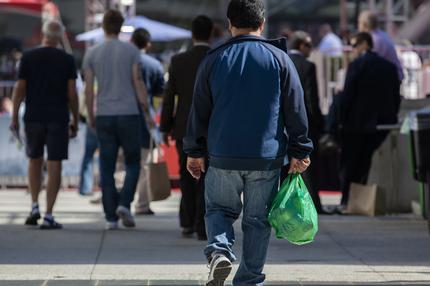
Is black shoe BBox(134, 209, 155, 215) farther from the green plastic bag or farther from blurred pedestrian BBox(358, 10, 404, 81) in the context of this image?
the green plastic bag

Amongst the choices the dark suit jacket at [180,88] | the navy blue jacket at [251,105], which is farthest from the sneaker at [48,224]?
the navy blue jacket at [251,105]

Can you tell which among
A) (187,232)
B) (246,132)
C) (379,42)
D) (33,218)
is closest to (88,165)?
(33,218)

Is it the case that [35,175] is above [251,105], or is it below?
below

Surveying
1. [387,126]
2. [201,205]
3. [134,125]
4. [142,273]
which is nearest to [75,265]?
[142,273]

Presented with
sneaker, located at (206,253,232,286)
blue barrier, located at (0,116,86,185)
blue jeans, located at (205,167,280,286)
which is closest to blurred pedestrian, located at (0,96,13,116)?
blue barrier, located at (0,116,86,185)

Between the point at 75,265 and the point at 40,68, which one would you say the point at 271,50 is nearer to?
the point at 75,265

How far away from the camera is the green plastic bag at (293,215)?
22.6 feet

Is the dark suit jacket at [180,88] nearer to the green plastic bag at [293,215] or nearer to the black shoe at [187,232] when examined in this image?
the black shoe at [187,232]

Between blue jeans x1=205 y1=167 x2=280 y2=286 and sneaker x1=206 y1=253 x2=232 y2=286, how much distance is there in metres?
0.18

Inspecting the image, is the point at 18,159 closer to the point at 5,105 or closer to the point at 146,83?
the point at 5,105

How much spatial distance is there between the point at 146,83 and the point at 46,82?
1.55 meters

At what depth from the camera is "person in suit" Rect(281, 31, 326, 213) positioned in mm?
12391

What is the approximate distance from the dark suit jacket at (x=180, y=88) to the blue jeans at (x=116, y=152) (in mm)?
552

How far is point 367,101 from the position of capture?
13.1 metres
